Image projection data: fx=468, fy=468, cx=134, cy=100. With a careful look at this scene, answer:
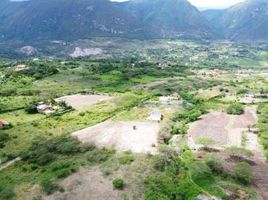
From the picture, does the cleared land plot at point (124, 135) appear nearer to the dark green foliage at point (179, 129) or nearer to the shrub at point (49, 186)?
the dark green foliage at point (179, 129)

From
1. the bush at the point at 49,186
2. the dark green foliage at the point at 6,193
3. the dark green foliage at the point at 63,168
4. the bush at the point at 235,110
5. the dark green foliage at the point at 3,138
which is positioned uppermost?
the dark green foliage at the point at 63,168

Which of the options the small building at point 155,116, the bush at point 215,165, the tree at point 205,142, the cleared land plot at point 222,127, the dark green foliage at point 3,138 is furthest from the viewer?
the small building at point 155,116

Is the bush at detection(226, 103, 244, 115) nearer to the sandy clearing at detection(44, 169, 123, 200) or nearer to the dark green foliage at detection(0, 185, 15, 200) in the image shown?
the sandy clearing at detection(44, 169, 123, 200)

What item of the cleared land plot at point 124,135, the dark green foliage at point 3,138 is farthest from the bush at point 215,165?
the dark green foliage at point 3,138

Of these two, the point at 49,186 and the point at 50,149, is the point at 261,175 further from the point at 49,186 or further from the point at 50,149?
the point at 50,149

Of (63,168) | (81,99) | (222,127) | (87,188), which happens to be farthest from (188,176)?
(81,99)

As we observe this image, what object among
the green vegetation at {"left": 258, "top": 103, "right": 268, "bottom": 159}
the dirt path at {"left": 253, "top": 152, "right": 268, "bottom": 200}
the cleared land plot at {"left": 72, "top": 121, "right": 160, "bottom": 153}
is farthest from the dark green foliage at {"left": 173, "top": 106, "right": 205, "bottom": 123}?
the dirt path at {"left": 253, "top": 152, "right": 268, "bottom": 200}
